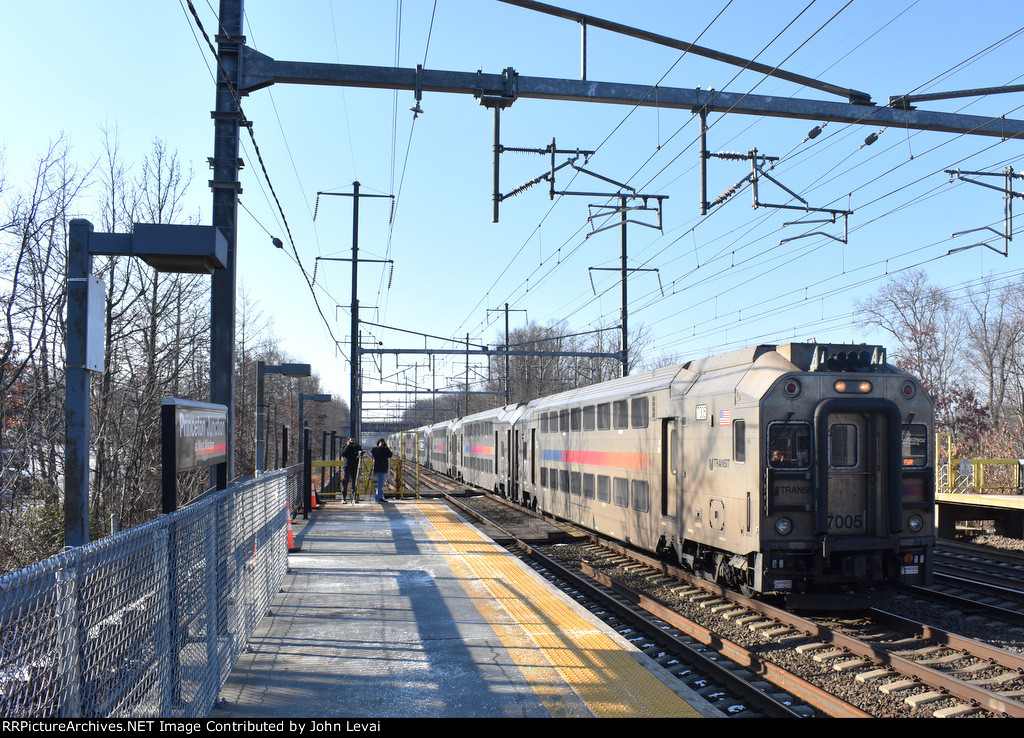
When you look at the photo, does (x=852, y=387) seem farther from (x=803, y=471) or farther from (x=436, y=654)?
(x=436, y=654)

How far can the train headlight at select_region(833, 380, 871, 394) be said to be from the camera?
9.55 metres

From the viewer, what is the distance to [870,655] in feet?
25.0

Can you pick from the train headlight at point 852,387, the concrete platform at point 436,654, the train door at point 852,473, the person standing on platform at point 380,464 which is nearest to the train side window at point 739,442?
the train door at point 852,473

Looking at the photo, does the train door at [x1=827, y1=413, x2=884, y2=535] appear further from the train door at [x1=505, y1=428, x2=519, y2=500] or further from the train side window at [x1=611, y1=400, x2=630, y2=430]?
the train door at [x1=505, y1=428, x2=519, y2=500]

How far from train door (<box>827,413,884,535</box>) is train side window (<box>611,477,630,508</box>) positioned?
4.62m

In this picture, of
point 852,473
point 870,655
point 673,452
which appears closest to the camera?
point 870,655

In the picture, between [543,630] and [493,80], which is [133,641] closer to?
[543,630]

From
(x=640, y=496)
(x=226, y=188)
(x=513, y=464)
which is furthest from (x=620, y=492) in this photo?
(x=513, y=464)

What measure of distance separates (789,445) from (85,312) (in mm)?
7301

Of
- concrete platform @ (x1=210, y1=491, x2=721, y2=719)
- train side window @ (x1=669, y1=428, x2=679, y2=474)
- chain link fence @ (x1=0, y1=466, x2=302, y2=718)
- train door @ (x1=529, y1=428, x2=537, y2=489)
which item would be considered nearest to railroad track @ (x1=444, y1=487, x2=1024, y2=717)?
concrete platform @ (x1=210, y1=491, x2=721, y2=719)

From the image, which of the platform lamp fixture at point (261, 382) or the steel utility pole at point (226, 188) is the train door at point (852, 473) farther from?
the platform lamp fixture at point (261, 382)

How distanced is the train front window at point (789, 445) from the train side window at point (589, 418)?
6.42m

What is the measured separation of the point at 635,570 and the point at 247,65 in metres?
9.18

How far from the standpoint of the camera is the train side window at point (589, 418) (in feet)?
51.2
